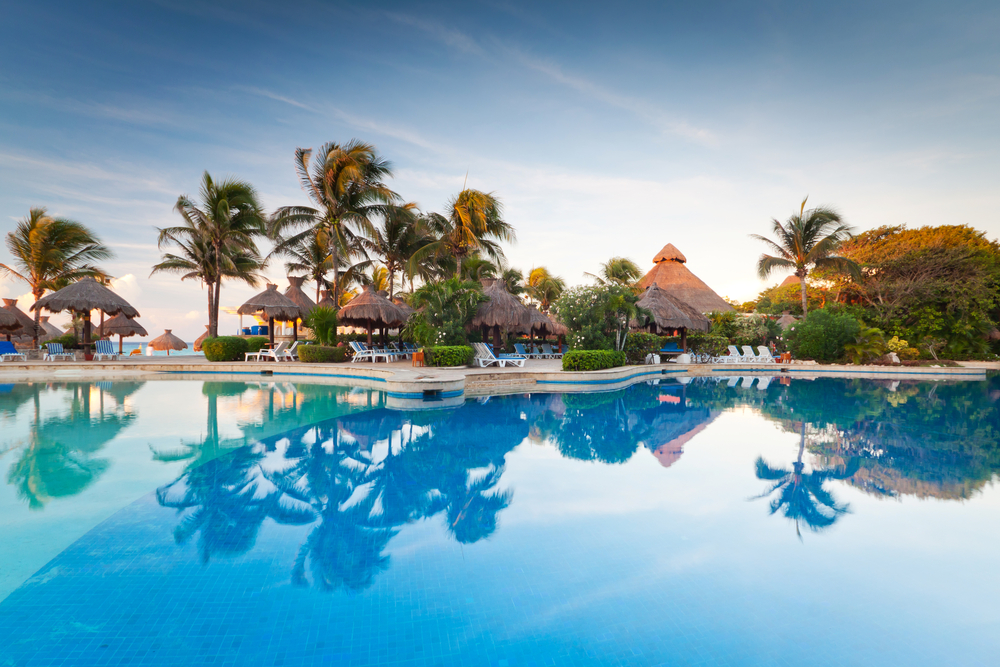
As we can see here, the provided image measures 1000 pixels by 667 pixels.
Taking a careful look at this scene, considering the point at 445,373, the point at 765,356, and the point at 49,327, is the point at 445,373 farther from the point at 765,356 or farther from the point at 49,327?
the point at 49,327

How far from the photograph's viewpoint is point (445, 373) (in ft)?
37.0

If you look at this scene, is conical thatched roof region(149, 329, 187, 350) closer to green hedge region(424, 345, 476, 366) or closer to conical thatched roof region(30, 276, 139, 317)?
conical thatched roof region(30, 276, 139, 317)

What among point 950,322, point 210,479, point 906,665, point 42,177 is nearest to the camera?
point 906,665

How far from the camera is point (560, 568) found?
297cm

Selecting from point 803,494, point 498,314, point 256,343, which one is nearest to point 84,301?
point 256,343

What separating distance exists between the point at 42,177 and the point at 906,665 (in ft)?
76.0

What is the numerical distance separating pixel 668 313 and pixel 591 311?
4665 millimetres

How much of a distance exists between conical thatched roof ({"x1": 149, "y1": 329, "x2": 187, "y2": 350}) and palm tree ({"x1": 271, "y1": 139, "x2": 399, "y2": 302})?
17915 mm

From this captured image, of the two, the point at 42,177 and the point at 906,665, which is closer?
the point at 906,665

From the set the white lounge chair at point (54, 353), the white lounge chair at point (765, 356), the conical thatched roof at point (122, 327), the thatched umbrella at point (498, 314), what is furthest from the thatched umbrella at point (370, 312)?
the conical thatched roof at point (122, 327)

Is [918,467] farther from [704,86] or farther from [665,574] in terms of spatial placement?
[704,86]

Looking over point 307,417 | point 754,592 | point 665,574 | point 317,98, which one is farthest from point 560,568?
point 317,98

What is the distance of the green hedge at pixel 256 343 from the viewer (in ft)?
57.3

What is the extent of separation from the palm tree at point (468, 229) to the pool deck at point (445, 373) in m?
5.41
